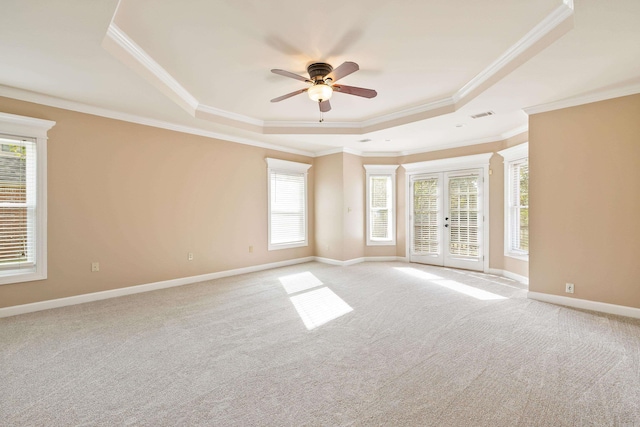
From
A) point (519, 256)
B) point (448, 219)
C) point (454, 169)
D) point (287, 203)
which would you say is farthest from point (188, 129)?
point (519, 256)

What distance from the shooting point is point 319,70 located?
3137 millimetres

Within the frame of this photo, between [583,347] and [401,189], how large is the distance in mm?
4727

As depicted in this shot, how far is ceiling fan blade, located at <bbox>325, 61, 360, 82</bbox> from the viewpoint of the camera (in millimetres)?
2632

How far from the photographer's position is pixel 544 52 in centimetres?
261

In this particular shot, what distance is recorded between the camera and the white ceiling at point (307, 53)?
228 cm

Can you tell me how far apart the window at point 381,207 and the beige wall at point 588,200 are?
3.22 metres

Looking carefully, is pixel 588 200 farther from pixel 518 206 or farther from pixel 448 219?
pixel 448 219

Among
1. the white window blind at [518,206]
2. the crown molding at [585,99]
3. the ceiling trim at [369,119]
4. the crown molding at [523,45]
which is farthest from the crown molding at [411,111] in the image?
the white window blind at [518,206]

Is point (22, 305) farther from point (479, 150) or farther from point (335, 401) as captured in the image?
point (479, 150)

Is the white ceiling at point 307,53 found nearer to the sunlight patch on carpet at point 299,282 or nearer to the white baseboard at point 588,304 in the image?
the white baseboard at point 588,304

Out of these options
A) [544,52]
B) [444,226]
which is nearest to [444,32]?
[544,52]

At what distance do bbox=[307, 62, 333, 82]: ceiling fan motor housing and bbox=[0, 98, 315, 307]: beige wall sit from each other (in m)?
2.79

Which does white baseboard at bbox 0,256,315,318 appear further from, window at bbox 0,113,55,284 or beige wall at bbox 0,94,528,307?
window at bbox 0,113,55,284

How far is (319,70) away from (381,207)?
14.7 feet
